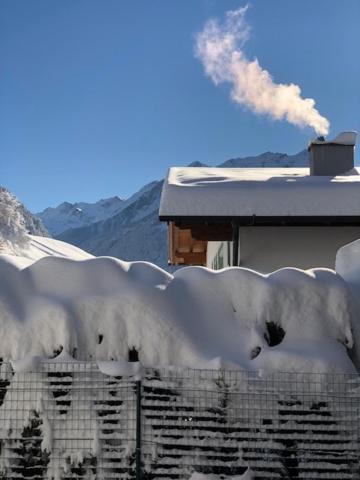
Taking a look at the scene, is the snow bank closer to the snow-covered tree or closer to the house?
the house

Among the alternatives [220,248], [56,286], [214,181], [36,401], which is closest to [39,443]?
[36,401]

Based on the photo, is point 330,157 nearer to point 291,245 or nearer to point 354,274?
point 291,245

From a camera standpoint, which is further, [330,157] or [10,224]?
[10,224]

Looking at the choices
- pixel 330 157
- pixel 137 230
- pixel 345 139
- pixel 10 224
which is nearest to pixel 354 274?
pixel 330 157

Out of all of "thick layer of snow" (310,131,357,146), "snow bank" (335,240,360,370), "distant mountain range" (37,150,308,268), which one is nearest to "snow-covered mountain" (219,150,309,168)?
"distant mountain range" (37,150,308,268)

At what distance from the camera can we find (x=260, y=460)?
435cm

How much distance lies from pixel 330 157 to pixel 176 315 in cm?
830

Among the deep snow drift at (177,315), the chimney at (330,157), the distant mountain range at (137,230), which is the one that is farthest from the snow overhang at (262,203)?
the distant mountain range at (137,230)

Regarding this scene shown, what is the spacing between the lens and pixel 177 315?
183 inches

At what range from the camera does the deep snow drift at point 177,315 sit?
4.50 m

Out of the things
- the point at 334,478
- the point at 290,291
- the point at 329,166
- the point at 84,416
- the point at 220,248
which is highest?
the point at 329,166

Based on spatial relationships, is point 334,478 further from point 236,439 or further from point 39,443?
point 39,443

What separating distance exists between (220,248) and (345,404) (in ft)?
28.4

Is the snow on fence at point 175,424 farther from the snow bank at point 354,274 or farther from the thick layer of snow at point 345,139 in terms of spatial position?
the thick layer of snow at point 345,139
